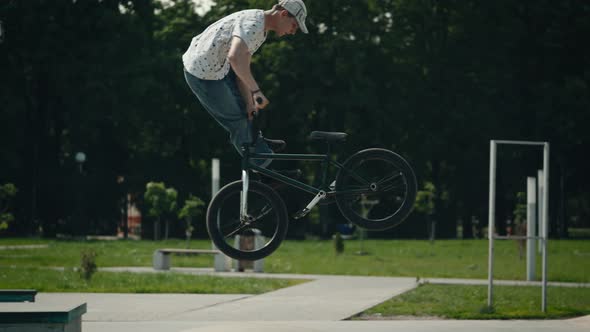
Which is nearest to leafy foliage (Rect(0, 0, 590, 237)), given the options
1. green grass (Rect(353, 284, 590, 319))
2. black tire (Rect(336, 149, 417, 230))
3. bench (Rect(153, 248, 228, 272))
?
bench (Rect(153, 248, 228, 272))

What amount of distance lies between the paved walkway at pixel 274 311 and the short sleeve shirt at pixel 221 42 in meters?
7.95

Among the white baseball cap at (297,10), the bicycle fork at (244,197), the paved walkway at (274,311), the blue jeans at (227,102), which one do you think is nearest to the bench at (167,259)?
the paved walkway at (274,311)

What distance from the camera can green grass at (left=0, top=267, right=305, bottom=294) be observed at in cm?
2309

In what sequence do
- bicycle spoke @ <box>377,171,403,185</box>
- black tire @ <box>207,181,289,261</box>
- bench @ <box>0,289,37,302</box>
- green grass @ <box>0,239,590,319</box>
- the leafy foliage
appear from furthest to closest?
the leafy foliage < green grass @ <box>0,239,590,319</box> < bench @ <box>0,289,37,302</box> < bicycle spoke @ <box>377,171,403,185</box> < black tire @ <box>207,181,289,261</box>

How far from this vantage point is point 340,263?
105 ft

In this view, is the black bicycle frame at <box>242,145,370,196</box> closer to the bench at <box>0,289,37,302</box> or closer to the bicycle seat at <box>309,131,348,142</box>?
the bicycle seat at <box>309,131,348,142</box>

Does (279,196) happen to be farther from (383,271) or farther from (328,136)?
(383,271)

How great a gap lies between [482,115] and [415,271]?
25004mm

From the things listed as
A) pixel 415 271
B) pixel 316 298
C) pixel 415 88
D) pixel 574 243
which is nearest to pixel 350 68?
pixel 415 88

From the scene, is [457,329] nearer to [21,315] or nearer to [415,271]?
[21,315]

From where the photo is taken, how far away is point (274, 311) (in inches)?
731

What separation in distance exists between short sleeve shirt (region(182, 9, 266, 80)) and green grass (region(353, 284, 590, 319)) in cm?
1296

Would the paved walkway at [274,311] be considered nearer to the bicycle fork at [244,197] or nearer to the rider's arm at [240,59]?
the bicycle fork at [244,197]

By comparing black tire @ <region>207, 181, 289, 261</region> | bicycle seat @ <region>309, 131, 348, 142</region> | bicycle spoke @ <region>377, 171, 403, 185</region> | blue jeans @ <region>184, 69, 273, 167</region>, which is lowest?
black tire @ <region>207, 181, 289, 261</region>
